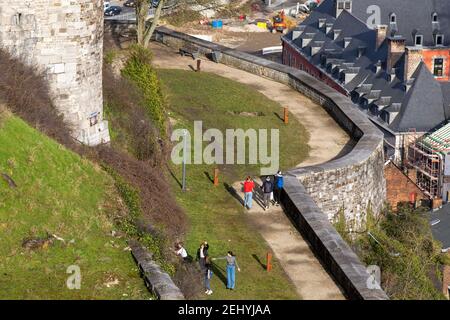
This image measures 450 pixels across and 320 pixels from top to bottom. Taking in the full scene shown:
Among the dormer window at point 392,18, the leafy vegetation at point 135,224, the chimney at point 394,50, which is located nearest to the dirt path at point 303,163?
the leafy vegetation at point 135,224

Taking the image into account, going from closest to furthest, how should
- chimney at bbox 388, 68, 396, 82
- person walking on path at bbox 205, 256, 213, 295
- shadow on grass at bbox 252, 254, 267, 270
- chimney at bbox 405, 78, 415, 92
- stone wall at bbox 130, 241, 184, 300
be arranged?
stone wall at bbox 130, 241, 184, 300 < person walking on path at bbox 205, 256, 213, 295 < shadow on grass at bbox 252, 254, 267, 270 < chimney at bbox 405, 78, 415, 92 < chimney at bbox 388, 68, 396, 82

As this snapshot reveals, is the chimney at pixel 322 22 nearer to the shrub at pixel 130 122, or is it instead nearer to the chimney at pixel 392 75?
the chimney at pixel 392 75

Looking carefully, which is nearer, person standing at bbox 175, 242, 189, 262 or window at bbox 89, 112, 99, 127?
person standing at bbox 175, 242, 189, 262

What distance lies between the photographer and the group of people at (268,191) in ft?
99.2

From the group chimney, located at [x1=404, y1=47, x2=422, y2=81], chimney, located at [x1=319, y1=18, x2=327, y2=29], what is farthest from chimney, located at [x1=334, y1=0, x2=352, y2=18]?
chimney, located at [x1=404, y1=47, x2=422, y2=81]

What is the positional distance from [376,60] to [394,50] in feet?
5.80

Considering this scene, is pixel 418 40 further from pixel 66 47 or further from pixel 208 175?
pixel 66 47

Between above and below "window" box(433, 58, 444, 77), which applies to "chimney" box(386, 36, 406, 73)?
above

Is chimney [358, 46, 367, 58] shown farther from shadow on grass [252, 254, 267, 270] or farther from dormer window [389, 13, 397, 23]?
shadow on grass [252, 254, 267, 270]

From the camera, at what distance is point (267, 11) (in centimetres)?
12344

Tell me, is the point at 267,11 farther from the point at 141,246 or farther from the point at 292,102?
the point at 141,246

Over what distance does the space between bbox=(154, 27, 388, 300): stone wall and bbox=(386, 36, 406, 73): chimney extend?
114ft

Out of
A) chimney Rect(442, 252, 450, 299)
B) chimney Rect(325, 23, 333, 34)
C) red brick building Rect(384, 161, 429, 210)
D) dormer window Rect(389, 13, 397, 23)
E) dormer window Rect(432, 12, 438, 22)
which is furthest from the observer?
chimney Rect(325, 23, 333, 34)

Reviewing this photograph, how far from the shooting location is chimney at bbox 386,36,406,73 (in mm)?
77875
